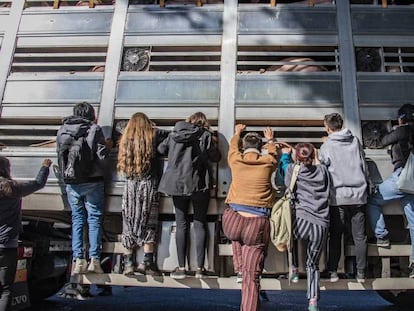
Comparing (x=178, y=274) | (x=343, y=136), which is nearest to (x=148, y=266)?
(x=178, y=274)

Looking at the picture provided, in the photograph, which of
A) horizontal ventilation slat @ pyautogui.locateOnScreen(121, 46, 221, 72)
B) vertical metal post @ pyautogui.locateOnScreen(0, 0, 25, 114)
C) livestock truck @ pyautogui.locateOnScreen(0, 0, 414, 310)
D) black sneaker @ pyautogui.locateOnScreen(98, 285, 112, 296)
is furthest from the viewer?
black sneaker @ pyautogui.locateOnScreen(98, 285, 112, 296)

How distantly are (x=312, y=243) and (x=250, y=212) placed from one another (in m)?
0.59

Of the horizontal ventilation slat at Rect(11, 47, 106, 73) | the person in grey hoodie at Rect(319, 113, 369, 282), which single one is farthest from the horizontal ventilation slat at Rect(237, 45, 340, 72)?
the horizontal ventilation slat at Rect(11, 47, 106, 73)

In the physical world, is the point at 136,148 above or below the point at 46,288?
above

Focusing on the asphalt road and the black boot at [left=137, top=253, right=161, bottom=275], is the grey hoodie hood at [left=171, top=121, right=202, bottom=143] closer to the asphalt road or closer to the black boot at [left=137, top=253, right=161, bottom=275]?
the black boot at [left=137, top=253, right=161, bottom=275]

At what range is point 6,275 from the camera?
143 inches

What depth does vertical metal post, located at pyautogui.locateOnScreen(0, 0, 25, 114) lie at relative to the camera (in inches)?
169

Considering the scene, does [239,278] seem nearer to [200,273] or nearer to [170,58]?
[200,273]

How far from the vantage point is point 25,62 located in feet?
14.2

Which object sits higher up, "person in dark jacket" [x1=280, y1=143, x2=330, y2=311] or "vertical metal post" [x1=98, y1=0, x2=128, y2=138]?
"vertical metal post" [x1=98, y1=0, x2=128, y2=138]

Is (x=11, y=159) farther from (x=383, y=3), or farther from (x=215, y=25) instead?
(x=383, y=3)

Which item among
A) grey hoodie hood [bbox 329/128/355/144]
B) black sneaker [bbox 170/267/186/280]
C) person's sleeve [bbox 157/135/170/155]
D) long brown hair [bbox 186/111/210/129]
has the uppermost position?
long brown hair [bbox 186/111/210/129]

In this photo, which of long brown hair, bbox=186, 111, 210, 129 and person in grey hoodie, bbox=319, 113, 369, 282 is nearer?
person in grey hoodie, bbox=319, 113, 369, 282

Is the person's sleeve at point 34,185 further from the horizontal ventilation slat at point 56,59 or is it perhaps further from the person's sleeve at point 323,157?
the person's sleeve at point 323,157
